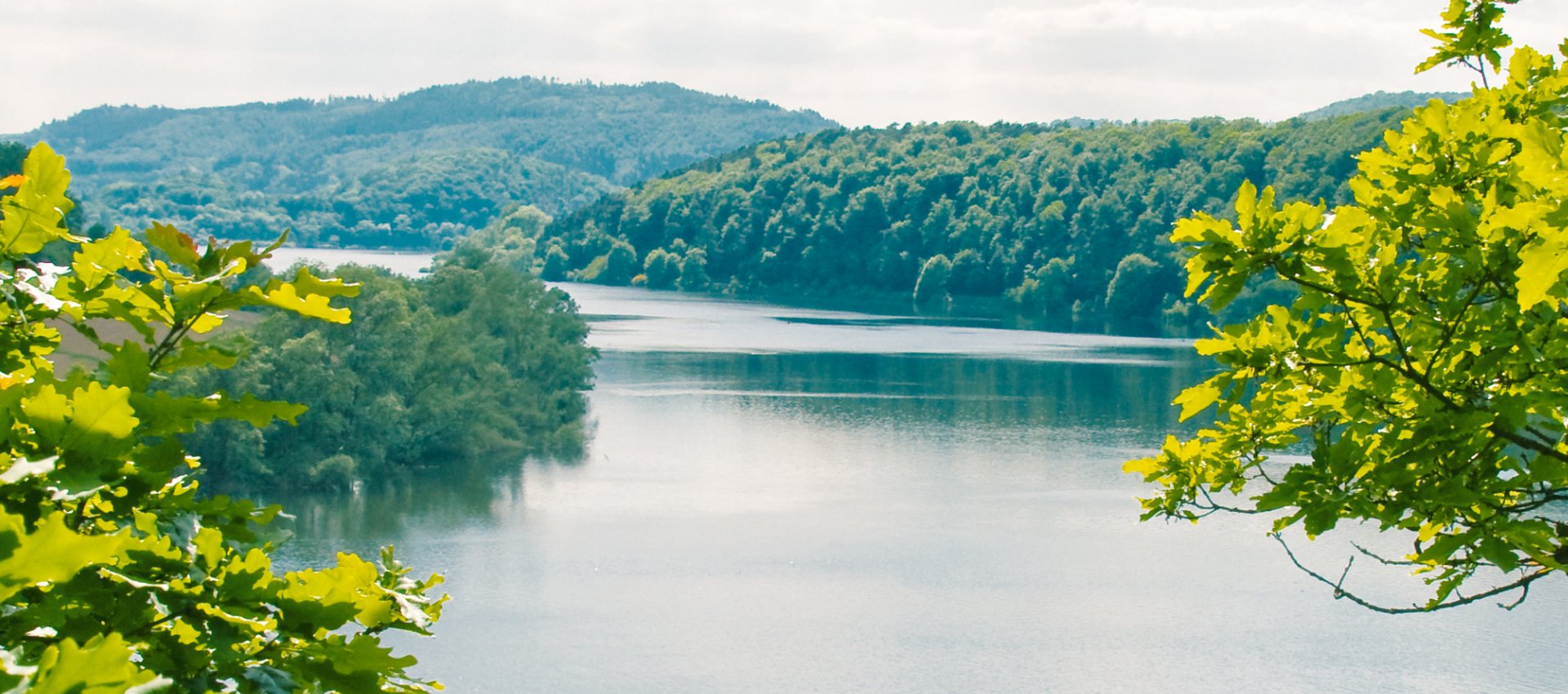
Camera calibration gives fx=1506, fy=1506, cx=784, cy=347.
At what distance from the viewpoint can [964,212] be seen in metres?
102

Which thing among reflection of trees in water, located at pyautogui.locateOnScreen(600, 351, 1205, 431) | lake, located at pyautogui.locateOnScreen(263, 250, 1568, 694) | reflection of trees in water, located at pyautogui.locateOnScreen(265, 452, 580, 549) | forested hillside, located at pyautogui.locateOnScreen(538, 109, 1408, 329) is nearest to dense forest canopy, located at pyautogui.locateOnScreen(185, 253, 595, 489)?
reflection of trees in water, located at pyautogui.locateOnScreen(265, 452, 580, 549)

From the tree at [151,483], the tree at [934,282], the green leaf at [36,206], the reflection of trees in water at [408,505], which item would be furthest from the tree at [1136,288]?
the green leaf at [36,206]

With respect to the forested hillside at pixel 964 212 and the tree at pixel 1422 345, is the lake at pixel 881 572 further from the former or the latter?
the forested hillside at pixel 964 212

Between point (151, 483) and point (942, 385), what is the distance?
50.0 meters

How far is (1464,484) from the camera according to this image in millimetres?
4836

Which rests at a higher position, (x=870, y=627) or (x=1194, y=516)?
(x=1194, y=516)

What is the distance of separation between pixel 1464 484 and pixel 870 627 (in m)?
20.1

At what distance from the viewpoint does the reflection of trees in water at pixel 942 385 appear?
1796 inches

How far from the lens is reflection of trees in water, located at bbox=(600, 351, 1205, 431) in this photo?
45.6 metres

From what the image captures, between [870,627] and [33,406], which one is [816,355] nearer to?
[870,627]

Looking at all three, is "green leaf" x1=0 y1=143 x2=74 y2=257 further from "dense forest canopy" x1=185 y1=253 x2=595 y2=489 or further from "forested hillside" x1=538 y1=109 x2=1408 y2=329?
"forested hillside" x1=538 y1=109 x2=1408 y2=329

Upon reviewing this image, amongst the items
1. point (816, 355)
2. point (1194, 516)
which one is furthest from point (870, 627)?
point (816, 355)

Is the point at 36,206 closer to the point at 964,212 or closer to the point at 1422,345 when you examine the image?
the point at 1422,345

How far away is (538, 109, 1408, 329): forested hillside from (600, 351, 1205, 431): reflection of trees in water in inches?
872
